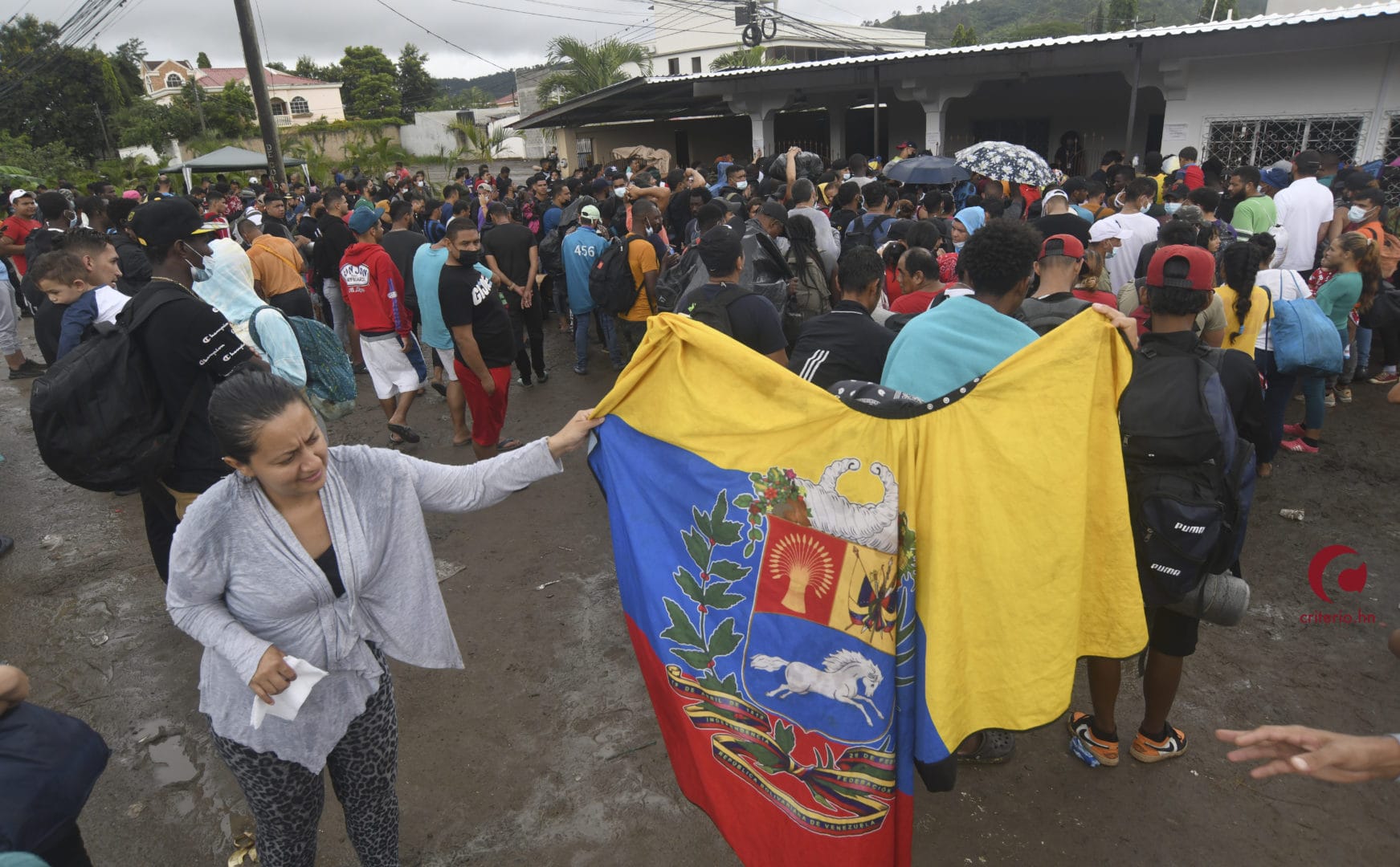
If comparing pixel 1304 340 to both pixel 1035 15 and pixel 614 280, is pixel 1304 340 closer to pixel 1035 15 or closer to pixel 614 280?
pixel 614 280

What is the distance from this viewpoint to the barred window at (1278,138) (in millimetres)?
11445

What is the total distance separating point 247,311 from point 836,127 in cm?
1903

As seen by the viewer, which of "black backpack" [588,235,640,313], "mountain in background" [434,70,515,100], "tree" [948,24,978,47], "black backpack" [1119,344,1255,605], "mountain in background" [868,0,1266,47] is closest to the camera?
"black backpack" [1119,344,1255,605]

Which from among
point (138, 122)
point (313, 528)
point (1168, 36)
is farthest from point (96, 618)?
point (138, 122)

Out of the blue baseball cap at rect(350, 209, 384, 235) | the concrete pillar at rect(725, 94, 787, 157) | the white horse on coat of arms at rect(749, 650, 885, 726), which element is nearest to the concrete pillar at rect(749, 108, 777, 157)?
the concrete pillar at rect(725, 94, 787, 157)

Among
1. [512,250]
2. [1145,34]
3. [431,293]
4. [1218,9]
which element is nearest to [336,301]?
[512,250]

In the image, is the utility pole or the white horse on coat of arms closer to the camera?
the white horse on coat of arms

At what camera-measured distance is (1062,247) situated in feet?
11.4

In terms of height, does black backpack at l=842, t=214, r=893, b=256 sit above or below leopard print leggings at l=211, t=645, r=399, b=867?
above

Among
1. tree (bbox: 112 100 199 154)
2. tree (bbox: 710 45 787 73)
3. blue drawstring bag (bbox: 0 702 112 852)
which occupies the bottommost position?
blue drawstring bag (bbox: 0 702 112 852)

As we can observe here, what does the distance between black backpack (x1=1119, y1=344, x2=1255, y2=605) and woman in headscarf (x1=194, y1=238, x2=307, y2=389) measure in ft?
11.4

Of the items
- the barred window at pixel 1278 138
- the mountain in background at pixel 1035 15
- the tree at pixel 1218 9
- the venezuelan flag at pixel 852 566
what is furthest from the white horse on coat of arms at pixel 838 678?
the mountain in background at pixel 1035 15

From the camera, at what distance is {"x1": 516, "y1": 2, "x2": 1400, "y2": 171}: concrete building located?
1106 cm

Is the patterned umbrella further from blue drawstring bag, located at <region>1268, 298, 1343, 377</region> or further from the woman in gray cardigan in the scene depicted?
the woman in gray cardigan
